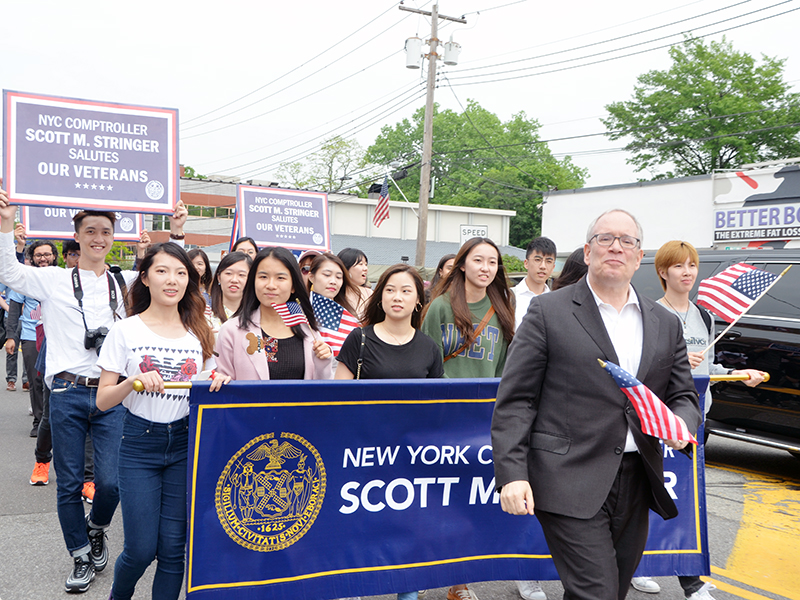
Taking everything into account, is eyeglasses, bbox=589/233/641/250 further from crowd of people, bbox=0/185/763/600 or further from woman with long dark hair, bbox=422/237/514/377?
woman with long dark hair, bbox=422/237/514/377

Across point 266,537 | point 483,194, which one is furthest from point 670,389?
point 483,194

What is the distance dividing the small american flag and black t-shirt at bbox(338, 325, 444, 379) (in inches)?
12.1

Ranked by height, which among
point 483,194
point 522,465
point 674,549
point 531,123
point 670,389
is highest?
point 531,123

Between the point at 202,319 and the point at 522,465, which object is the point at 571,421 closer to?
the point at 522,465

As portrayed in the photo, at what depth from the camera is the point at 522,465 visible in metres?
2.60

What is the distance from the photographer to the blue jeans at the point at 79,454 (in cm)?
395

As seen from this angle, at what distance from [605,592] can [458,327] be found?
2084 mm

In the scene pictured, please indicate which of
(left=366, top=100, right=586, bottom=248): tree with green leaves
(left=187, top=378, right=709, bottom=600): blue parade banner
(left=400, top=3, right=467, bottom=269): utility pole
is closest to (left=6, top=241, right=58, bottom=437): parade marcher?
(left=187, top=378, right=709, bottom=600): blue parade banner

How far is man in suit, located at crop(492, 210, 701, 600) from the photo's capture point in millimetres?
2578

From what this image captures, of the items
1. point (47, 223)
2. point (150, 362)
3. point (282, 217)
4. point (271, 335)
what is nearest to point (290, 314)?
point (271, 335)

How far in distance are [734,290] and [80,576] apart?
4281 mm

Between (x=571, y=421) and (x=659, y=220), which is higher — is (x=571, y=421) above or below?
below

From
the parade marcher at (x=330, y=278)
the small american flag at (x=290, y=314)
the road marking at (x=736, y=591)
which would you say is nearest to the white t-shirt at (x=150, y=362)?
the small american flag at (x=290, y=314)

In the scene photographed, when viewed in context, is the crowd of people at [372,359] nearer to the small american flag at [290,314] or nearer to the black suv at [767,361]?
the small american flag at [290,314]
